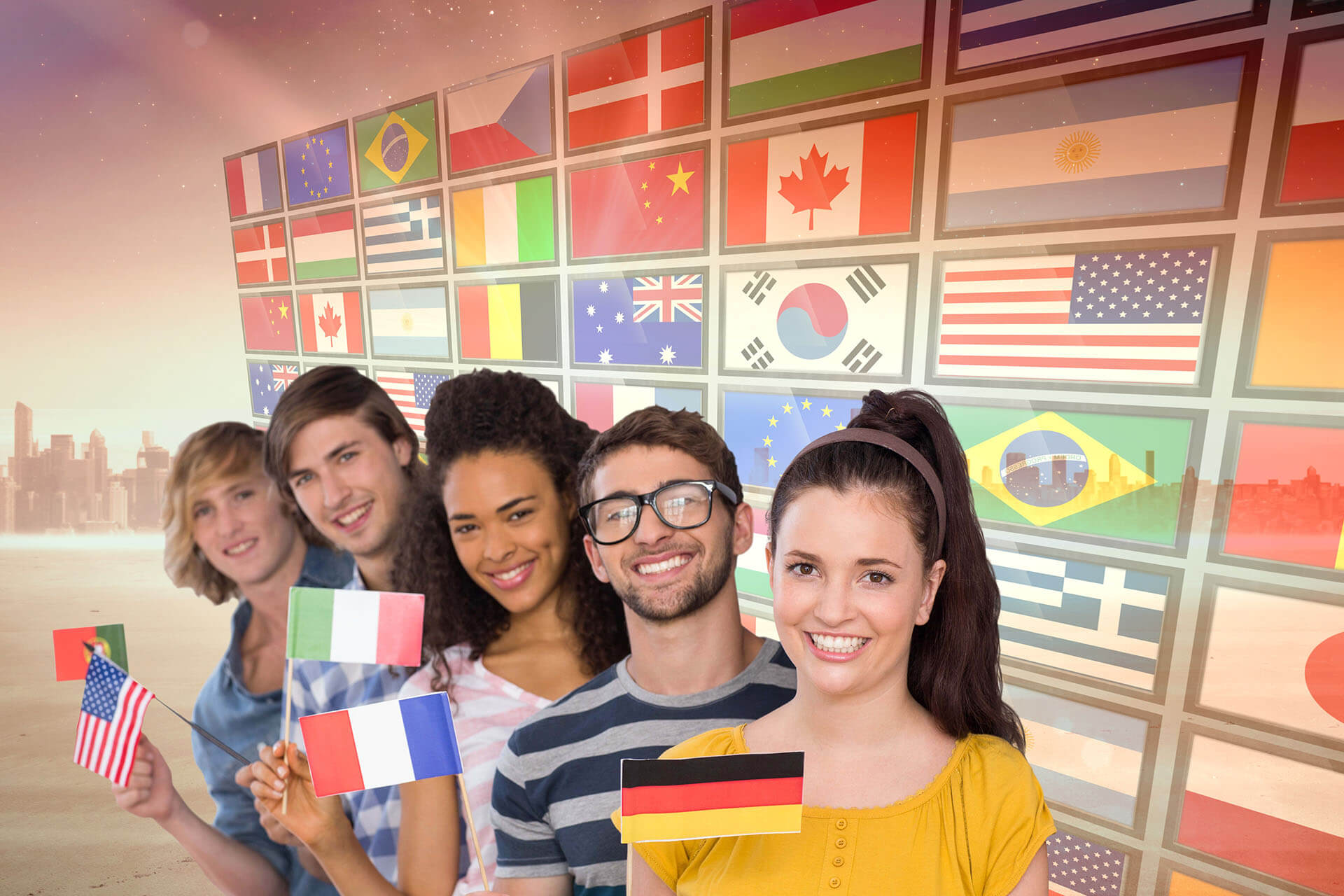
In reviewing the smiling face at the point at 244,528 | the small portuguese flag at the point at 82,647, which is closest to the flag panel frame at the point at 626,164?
the smiling face at the point at 244,528

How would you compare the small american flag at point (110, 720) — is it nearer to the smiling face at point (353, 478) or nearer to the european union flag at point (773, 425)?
the smiling face at point (353, 478)

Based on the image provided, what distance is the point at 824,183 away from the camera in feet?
4.95

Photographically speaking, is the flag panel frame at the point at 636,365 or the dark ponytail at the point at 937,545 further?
the flag panel frame at the point at 636,365

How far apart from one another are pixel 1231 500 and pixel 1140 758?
51 centimetres

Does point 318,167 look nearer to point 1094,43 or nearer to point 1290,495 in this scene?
point 1094,43

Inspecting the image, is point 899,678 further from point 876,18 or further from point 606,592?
point 876,18

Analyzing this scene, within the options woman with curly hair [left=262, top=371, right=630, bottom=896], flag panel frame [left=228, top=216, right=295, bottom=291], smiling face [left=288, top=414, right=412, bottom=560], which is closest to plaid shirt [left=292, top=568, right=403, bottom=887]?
woman with curly hair [left=262, top=371, right=630, bottom=896]

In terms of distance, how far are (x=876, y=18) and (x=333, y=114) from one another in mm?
1469

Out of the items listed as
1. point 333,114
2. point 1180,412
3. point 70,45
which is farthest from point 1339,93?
point 70,45

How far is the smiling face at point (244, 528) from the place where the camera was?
209 centimetres

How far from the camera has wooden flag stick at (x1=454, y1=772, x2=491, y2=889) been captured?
1.54m

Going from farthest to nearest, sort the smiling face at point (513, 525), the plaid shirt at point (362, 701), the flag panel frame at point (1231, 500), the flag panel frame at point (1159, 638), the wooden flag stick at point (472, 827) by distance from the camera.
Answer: the plaid shirt at point (362, 701) → the smiling face at point (513, 525) → the wooden flag stick at point (472, 827) → the flag panel frame at point (1159, 638) → the flag panel frame at point (1231, 500)

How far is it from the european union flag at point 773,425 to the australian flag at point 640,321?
16cm

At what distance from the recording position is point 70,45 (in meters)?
2.11
